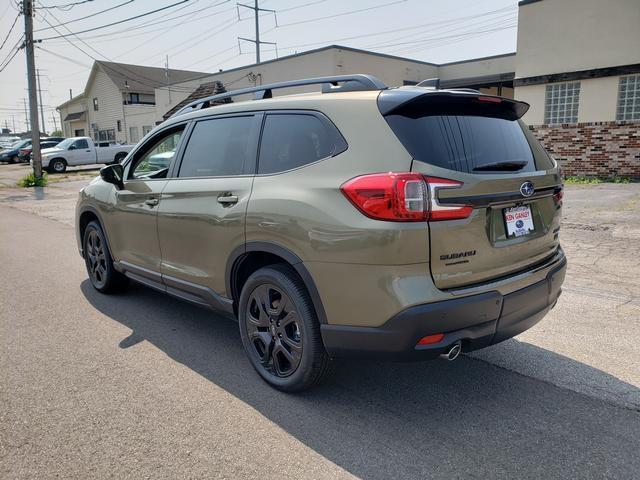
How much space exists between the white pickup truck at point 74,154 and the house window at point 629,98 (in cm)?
2172

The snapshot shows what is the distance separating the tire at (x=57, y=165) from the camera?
27.1m

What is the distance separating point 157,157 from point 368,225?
9.42 feet

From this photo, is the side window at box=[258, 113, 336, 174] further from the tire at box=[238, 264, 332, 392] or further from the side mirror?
the side mirror

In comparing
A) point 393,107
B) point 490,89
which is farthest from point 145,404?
point 490,89

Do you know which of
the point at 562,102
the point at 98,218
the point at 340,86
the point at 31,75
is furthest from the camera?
the point at 31,75

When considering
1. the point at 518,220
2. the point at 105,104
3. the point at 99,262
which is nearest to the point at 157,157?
the point at 99,262

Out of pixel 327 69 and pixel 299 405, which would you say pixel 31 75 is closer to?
pixel 327 69

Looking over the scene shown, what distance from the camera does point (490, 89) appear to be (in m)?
27.4

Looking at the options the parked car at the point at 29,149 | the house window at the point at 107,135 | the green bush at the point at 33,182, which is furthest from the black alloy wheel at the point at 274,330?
the house window at the point at 107,135

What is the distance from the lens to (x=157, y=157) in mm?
4832

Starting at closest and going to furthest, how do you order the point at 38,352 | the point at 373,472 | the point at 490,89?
the point at 373,472 → the point at 38,352 → the point at 490,89

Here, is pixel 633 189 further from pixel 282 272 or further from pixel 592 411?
pixel 282 272

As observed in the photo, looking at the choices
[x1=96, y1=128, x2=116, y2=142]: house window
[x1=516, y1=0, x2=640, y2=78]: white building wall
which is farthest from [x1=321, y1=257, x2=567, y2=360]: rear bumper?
[x1=96, y1=128, x2=116, y2=142]: house window

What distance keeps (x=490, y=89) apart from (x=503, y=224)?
26.9 m
